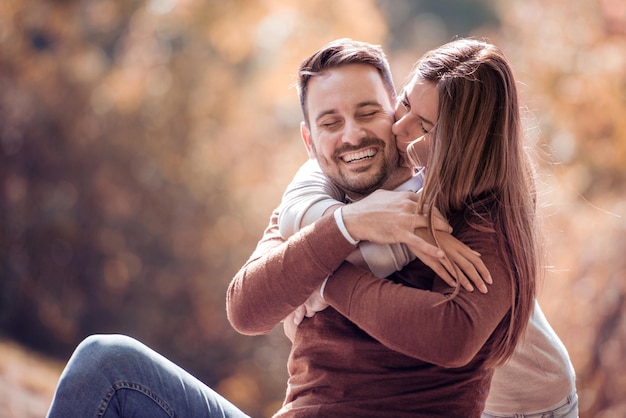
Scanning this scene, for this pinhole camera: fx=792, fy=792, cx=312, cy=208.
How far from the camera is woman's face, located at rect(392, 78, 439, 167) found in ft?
4.79

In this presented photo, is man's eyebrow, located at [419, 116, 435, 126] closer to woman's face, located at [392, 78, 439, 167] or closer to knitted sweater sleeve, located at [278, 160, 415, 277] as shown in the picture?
woman's face, located at [392, 78, 439, 167]

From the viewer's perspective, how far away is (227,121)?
16.8 feet

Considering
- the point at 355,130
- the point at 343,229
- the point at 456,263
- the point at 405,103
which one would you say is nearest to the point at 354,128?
the point at 355,130

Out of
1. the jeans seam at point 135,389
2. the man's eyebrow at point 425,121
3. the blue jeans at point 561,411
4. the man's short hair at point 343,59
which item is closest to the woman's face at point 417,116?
the man's eyebrow at point 425,121

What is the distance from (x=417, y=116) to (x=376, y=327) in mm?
434

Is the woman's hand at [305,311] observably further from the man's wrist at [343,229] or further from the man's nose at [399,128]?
the man's nose at [399,128]

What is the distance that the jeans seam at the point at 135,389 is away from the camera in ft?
4.55

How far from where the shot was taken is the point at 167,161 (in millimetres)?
4910

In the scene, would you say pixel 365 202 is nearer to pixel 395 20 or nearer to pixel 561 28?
pixel 561 28

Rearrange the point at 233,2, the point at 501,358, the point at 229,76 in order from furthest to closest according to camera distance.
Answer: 1. the point at 233,2
2. the point at 229,76
3. the point at 501,358

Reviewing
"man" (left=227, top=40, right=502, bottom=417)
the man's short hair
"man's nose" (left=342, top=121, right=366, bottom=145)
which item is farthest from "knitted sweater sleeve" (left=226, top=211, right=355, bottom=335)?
the man's short hair

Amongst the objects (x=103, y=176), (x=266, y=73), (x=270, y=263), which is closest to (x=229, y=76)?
(x=266, y=73)

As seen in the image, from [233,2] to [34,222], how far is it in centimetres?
204

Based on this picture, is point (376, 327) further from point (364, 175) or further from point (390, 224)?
point (364, 175)
